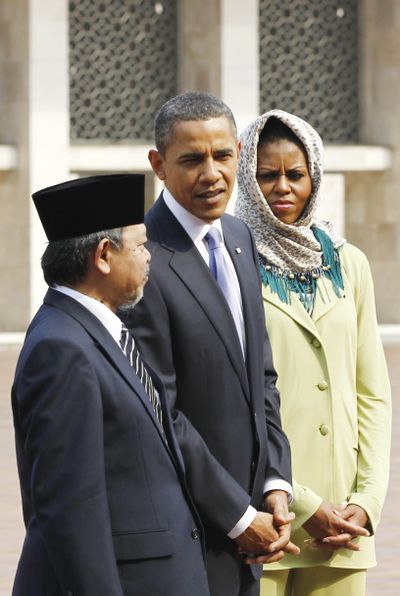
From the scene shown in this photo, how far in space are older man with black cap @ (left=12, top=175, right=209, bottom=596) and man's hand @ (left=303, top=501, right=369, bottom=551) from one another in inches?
23.4

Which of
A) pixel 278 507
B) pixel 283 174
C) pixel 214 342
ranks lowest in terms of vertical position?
pixel 278 507

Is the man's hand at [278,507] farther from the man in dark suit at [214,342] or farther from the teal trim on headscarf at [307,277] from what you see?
the teal trim on headscarf at [307,277]

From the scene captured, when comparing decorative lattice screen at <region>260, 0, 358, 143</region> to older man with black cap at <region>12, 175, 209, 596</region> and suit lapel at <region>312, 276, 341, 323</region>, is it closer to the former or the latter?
suit lapel at <region>312, 276, 341, 323</region>

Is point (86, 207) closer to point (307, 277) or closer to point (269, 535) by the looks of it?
point (269, 535)

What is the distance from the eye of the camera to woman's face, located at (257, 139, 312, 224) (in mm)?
4289

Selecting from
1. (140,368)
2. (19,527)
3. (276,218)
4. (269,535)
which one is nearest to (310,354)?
(276,218)

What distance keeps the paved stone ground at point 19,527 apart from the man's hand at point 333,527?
2.84 metres

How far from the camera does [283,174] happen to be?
169 inches

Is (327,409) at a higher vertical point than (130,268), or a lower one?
lower

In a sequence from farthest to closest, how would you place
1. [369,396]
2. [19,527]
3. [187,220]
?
[19,527] < [369,396] < [187,220]

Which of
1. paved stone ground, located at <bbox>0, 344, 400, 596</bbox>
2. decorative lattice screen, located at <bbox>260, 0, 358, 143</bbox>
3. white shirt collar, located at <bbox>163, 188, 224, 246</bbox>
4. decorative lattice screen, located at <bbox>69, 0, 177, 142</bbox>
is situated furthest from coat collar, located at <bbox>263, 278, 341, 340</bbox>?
decorative lattice screen, located at <bbox>260, 0, 358, 143</bbox>

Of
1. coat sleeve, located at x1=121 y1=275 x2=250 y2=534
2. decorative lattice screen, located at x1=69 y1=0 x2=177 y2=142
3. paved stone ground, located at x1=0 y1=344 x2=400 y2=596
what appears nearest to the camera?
coat sleeve, located at x1=121 y1=275 x2=250 y2=534

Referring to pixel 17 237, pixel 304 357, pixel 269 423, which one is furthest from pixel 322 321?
pixel 17 237

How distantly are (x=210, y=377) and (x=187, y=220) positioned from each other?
0.39 m
